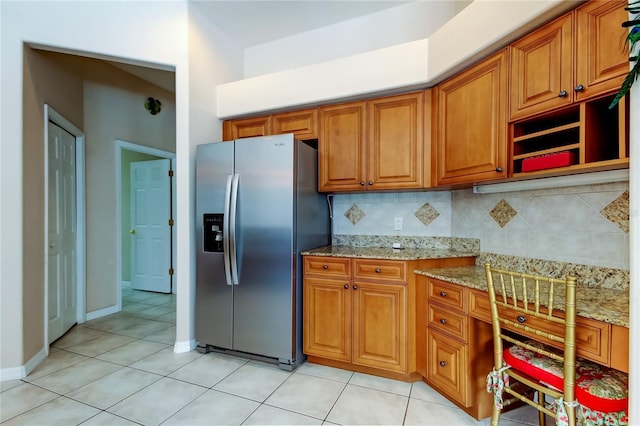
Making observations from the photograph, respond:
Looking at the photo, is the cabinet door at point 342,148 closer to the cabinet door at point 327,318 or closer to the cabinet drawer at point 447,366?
the cabinet door at point 327,318

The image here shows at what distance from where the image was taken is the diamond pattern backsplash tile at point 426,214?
2.75 metres

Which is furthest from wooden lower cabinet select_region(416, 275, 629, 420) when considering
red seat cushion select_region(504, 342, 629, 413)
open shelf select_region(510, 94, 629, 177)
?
open shelf select_region(510, 94, 629, 177)

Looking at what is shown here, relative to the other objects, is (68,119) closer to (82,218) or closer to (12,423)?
(82,218)

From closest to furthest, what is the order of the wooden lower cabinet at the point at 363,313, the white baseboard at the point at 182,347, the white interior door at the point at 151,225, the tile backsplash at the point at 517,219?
the tile backsplash at the point at 517,219, the wooden lower cabinet at the point at 363,313, the white baseboard at the point at 182,347, the white interior door at the point at 151,225

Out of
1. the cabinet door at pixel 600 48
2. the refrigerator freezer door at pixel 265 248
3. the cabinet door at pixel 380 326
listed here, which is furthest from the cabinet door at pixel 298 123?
the cabinet door at pixel 600 48

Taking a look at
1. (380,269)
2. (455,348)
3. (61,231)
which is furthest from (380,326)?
(61,231)

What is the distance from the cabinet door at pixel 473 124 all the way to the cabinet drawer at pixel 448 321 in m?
0.86

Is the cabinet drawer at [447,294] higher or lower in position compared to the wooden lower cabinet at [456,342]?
higher

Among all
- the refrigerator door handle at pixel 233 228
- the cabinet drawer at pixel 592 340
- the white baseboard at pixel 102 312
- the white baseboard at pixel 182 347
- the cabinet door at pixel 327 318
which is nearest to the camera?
the cabinet drawer at pixel 592 340

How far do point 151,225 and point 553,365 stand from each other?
16.5ft

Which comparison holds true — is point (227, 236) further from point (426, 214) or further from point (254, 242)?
point (426, 214)

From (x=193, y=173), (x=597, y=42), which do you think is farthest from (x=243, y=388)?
(x=597, y=42)

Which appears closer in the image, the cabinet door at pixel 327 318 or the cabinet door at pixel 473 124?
the cabinet door at pixel 473 124

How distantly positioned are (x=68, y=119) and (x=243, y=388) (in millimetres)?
3110
